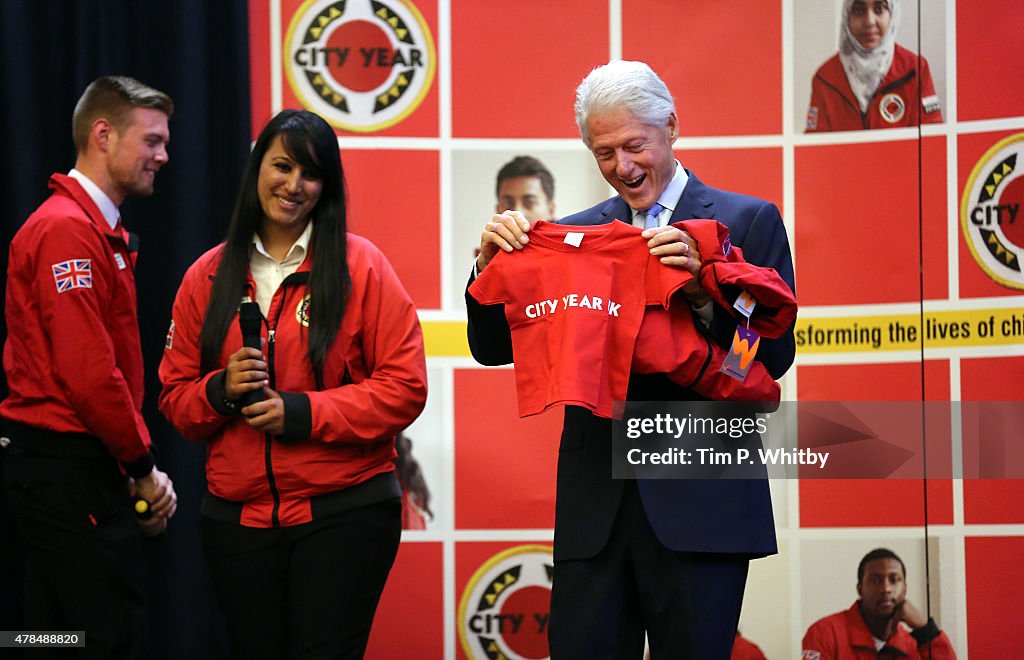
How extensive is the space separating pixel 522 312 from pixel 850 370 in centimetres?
197

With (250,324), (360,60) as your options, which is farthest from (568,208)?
(250,324)

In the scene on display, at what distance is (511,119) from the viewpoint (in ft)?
12.6

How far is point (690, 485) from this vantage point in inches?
77.8

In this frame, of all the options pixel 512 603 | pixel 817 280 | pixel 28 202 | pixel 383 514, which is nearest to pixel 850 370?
pixel 817 280

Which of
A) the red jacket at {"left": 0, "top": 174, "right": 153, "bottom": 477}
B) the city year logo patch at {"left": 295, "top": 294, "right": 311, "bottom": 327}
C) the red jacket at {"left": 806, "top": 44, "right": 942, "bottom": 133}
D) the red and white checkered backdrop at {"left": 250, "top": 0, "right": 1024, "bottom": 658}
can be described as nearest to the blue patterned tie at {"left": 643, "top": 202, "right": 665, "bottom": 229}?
the city year logo patch at {"left": 295, "top": 294, "right": 311, "bottom": 327}

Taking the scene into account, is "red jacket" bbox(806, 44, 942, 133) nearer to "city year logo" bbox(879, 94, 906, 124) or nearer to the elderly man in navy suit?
"city year logo" bbox(879, 94, 906, 124)

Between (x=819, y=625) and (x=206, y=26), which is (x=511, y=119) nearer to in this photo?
(x=206, y=26)

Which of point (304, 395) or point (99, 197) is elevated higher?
point (99, 197)

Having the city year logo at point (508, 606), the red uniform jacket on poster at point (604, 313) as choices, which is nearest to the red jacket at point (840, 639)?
the city year logo at point (508, 606)

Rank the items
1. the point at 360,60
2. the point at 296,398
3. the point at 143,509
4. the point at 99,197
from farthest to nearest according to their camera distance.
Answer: the point at 360,60
the point at 99,197
the point at 143,509
the point at 296,398

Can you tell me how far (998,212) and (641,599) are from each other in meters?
2.32

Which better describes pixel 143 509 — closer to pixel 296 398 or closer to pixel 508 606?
pixel 296 398

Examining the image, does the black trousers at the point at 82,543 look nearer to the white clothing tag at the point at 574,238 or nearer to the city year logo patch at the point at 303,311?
the city year logo patch at the point at 303,311

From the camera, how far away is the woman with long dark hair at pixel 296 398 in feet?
7.88
